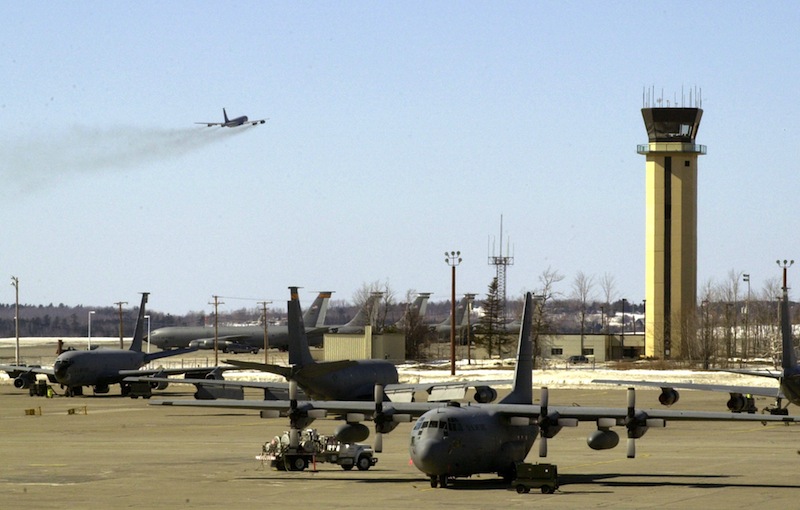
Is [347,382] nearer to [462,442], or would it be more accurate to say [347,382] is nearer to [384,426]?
[384,426]

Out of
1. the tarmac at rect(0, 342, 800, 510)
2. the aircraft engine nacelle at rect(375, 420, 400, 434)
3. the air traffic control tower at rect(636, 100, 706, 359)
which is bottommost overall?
the tarmac at rect(0, 342, 800, 510)

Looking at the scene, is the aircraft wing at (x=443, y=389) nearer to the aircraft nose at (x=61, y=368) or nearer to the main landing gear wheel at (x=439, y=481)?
the main landing gear wheel at (x=439, y=481)

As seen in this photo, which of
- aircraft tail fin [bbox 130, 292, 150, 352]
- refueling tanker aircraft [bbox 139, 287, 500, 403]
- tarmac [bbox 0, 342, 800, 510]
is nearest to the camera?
tarmac [bbox 0, 342, 800, 510]

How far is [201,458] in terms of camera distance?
1999 inches

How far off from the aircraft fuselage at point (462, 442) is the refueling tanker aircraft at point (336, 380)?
19.6 metres

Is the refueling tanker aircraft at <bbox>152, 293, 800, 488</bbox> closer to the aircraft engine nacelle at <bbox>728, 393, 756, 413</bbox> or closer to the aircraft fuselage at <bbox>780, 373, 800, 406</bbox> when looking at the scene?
the aircraft fuselage at <bbox>780, 373, 800, 406</bbox>

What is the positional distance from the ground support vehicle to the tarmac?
281 millimetres

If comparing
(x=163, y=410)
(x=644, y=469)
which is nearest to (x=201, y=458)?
(x=644, y=469)

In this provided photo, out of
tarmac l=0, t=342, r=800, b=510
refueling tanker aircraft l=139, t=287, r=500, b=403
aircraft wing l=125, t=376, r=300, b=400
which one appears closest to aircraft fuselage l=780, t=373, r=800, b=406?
tarmac l=0, t=342, r=800, b=510

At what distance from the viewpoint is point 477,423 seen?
39.2 metres

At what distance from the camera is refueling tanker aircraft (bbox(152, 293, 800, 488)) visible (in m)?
38.3

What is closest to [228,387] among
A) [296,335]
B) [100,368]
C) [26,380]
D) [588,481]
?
[296,335]

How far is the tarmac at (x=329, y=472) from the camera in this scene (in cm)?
3659

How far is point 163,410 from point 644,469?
149 feet
